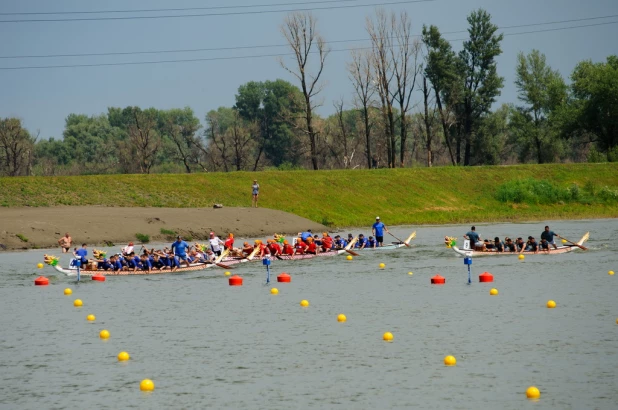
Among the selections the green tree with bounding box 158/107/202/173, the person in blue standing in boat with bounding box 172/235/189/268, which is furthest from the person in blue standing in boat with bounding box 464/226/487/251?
the green tree with bounding box 158/107/202/173

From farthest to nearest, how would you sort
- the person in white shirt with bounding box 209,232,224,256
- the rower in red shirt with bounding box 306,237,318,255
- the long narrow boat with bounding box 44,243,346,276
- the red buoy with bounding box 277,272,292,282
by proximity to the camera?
the rower in red shirt with bounding box 306,237,318,255
the person in white shirt with bounding box 209,232,224,256
the long narrow boat with bounding box 44,243,346,276
the red buoy with bounding box 277,272,292,282

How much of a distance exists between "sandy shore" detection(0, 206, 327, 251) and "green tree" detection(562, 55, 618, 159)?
1730 inches

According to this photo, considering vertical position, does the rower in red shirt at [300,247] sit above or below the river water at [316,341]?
above

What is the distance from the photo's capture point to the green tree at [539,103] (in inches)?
4082

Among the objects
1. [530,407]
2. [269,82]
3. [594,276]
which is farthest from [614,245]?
[269,82]

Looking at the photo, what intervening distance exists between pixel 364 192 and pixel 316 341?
53.2 metres

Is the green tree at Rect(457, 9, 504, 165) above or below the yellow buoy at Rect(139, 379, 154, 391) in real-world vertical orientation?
above

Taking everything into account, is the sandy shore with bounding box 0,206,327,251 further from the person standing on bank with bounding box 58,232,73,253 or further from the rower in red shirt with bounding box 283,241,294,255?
the rower in red shirt with bounding box 283,241,294,255

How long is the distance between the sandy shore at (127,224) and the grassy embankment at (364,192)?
4867 millimetres

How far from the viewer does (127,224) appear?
52.6 m

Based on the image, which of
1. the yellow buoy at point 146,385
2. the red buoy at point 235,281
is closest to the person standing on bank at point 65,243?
the red buoy at point 235,281

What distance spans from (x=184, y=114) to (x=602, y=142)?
77.5m

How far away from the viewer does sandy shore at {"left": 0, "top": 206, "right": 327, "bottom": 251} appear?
48531 millimetres

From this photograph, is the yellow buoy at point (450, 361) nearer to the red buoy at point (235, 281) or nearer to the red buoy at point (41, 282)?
the red buoy at point (235, 281)
